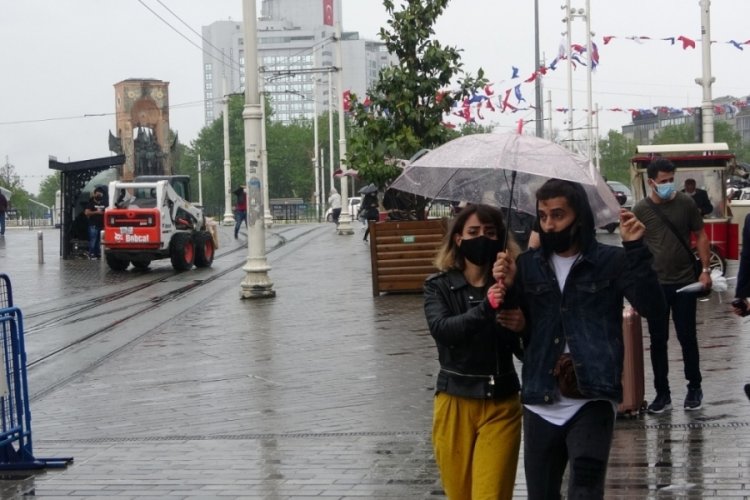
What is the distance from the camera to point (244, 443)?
858 centimetres

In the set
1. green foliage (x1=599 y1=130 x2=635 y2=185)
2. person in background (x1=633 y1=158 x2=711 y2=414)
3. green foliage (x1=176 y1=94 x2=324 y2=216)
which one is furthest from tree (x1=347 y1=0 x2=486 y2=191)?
green foliage (x1=176 y1=94 x2=324 y2=216)

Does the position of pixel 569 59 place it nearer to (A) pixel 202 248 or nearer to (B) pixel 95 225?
(B) pixel 95 225

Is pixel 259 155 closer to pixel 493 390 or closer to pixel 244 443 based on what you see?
pixel 244 443

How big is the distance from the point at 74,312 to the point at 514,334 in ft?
47.2

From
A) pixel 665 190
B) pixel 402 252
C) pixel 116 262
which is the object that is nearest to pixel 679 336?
pixel 665 190

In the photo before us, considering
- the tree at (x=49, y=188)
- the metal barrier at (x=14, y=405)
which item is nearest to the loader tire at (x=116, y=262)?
the metal barrier at (x=14, y=405)

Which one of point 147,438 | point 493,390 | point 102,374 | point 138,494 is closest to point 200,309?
point 102,374

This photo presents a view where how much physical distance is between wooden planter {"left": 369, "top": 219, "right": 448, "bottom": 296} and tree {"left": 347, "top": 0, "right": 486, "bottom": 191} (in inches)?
33.7

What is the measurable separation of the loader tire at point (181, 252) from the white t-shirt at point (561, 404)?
2113cm

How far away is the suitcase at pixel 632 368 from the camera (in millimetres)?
8688

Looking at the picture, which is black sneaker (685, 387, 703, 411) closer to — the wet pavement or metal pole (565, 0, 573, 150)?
the wet pavement

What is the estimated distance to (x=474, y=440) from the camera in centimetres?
515

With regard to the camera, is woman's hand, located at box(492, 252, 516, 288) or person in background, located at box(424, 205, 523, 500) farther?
person in background, located at box(424, 205, 523, 500)

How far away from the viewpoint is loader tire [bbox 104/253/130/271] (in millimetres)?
26297
